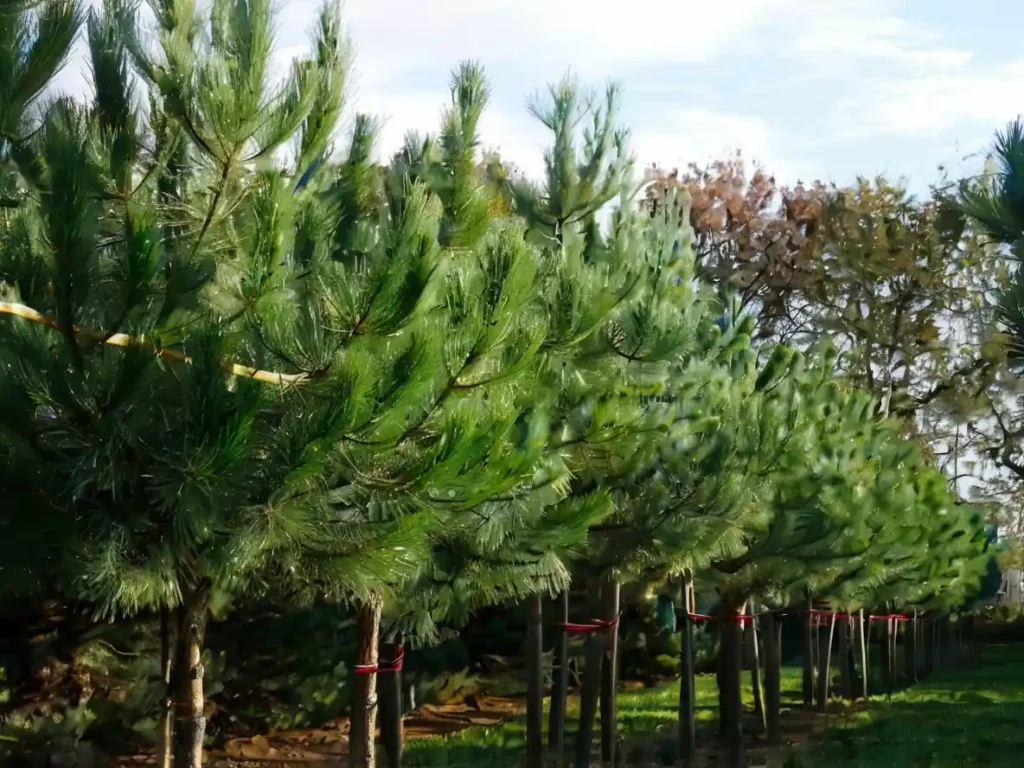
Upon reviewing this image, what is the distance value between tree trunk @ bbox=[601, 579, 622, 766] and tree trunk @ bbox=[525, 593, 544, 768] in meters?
0.87

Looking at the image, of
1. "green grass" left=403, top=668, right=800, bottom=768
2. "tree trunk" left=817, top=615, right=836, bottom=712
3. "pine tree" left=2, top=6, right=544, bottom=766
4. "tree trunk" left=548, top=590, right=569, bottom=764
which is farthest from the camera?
"tree trunk" left=817, top=615, right=836, bottom=712

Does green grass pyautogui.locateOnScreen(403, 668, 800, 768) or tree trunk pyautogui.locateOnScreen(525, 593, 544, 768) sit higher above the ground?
tree trunk pyautogui.locateOnScreen(525, 593, 544, 768)

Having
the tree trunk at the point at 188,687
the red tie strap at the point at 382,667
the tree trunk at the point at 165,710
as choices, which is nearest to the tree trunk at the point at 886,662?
the red tie strap at the point at 382,667

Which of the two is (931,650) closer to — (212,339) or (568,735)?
(568,735)

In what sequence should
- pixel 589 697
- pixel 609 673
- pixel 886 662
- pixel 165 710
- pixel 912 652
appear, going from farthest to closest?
pixel 912 652, pixel 886 662, pixel 609 673, pixel 589 697, pixel 165 710

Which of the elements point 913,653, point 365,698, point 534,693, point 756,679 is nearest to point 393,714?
point 365,698

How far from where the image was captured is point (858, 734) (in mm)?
14445

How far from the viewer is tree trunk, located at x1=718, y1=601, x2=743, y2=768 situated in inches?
477

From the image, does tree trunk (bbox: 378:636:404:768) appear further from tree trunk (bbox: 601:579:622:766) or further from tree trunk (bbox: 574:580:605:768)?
tree trunk (bbox: 601:579:622:766)

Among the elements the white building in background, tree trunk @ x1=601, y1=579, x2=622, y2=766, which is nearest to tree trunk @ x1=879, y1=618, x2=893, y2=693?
tree trunk @ x1=601, y1=579, x2=622, y2=766

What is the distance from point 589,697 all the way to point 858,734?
568cm

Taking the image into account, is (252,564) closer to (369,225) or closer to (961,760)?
(369,225)

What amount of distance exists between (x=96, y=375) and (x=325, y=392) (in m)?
0.86

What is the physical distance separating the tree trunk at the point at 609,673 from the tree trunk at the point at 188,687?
4.99 metres
